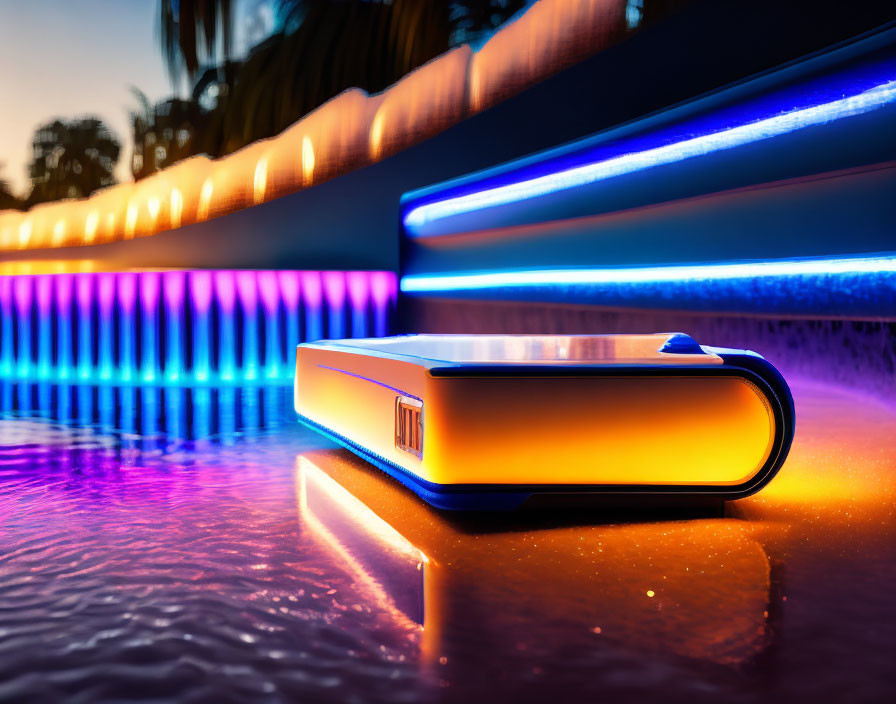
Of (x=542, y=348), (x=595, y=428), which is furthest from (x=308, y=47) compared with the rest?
(x=595, y=428)

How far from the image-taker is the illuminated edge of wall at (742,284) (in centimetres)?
248

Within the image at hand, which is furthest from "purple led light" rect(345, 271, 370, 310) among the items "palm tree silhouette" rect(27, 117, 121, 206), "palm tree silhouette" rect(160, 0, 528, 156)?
"palm tree silhouette" rect(27, 117, 121, 206)

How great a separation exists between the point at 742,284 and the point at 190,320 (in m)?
3.45

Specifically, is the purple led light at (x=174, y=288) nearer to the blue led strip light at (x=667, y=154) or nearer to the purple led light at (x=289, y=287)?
the purple led light at (x=289, y=287)

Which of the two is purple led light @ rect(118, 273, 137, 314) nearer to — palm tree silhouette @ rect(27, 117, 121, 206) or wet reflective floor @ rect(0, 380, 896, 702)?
wet reflective floor @ rect(0, 380, 896, 702)

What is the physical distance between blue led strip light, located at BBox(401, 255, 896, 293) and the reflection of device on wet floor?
1.09m

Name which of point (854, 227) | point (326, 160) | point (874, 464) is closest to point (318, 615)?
point (874, 464)

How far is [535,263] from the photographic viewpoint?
4.17 meters

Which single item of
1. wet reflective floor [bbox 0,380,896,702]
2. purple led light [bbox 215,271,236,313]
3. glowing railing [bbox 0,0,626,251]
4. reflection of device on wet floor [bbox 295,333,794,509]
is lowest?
wet reflective floor [bbox 0,380,896,702]

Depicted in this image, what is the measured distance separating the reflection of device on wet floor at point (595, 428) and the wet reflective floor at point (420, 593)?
9cm

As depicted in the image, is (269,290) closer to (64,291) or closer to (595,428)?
(64,291)

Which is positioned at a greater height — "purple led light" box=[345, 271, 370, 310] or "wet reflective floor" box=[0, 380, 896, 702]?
"purple led light" box=[345, 271, 370, 310]

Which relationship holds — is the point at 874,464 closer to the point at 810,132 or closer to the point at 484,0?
the point at 810,132

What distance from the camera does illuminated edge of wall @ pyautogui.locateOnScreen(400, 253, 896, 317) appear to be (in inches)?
97.8
